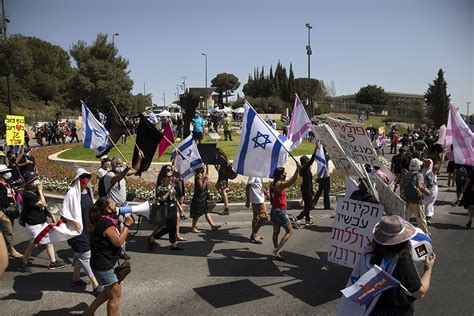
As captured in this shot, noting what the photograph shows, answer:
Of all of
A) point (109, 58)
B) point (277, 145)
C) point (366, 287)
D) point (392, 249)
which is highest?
point (109, 58)

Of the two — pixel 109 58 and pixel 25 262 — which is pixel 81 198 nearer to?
pixel 25 262

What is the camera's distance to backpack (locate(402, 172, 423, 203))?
28.0 feet

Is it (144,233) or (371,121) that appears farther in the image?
(371,121)

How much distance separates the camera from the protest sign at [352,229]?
6.05 metres

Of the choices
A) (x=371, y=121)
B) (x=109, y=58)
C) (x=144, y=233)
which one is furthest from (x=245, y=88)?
(x=144, y=233)

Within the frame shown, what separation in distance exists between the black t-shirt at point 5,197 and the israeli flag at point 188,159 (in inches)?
136

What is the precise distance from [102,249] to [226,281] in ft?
7.60

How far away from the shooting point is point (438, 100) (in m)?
69.8

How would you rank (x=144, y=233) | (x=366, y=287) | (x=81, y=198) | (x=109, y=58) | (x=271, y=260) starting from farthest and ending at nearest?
1. (x=109, y=58)
2. (x=144, y=233)
3. (x=271, y=260)
4. (x=81, y=198)
5. (x=366, y=287)

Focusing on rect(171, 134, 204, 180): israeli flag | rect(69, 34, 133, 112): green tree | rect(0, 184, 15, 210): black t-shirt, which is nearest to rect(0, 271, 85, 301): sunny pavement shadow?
rect(0, 184, 15, 210): black t-shirt

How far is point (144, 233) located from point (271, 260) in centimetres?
310

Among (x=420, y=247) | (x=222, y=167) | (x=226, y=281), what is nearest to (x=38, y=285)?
(x=226, y=281)

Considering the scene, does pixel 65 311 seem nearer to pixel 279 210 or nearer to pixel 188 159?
pixel 279 210

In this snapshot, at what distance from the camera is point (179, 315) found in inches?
208
